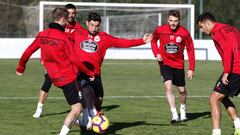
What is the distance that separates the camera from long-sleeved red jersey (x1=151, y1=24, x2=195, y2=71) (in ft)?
43.3

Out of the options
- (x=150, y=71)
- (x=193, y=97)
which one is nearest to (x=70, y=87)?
(x=193, y=97)

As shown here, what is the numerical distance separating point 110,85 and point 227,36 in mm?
11953

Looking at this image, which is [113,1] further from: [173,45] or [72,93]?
[72,93]

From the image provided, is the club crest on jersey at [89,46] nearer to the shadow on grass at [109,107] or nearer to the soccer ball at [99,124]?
the soccer ball at [99,124]

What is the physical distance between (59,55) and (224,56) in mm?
2655

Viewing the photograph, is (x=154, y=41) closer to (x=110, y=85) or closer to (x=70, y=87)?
(x=70, y=87)

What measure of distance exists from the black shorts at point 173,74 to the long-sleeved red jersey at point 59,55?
3.43 metres

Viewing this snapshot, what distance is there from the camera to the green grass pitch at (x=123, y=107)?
11.9 meters

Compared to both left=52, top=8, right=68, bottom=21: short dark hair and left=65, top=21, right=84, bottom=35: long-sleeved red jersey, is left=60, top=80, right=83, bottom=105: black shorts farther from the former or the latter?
left=65, top=21, right=84, bottom=35: long-sleeved red jersey

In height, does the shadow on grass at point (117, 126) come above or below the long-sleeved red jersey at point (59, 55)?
below

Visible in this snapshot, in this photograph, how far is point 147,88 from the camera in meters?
21.1

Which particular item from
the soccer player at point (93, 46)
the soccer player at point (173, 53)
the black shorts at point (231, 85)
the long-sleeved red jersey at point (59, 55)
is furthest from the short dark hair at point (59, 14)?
the soccer player at point (173, 53)

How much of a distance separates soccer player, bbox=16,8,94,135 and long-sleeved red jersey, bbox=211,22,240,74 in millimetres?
2272

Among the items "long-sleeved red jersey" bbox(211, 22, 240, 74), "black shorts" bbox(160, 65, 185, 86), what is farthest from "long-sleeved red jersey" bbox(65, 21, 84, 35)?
"long-sleeved red jersey" bbox(211, 22, 240, 74)
